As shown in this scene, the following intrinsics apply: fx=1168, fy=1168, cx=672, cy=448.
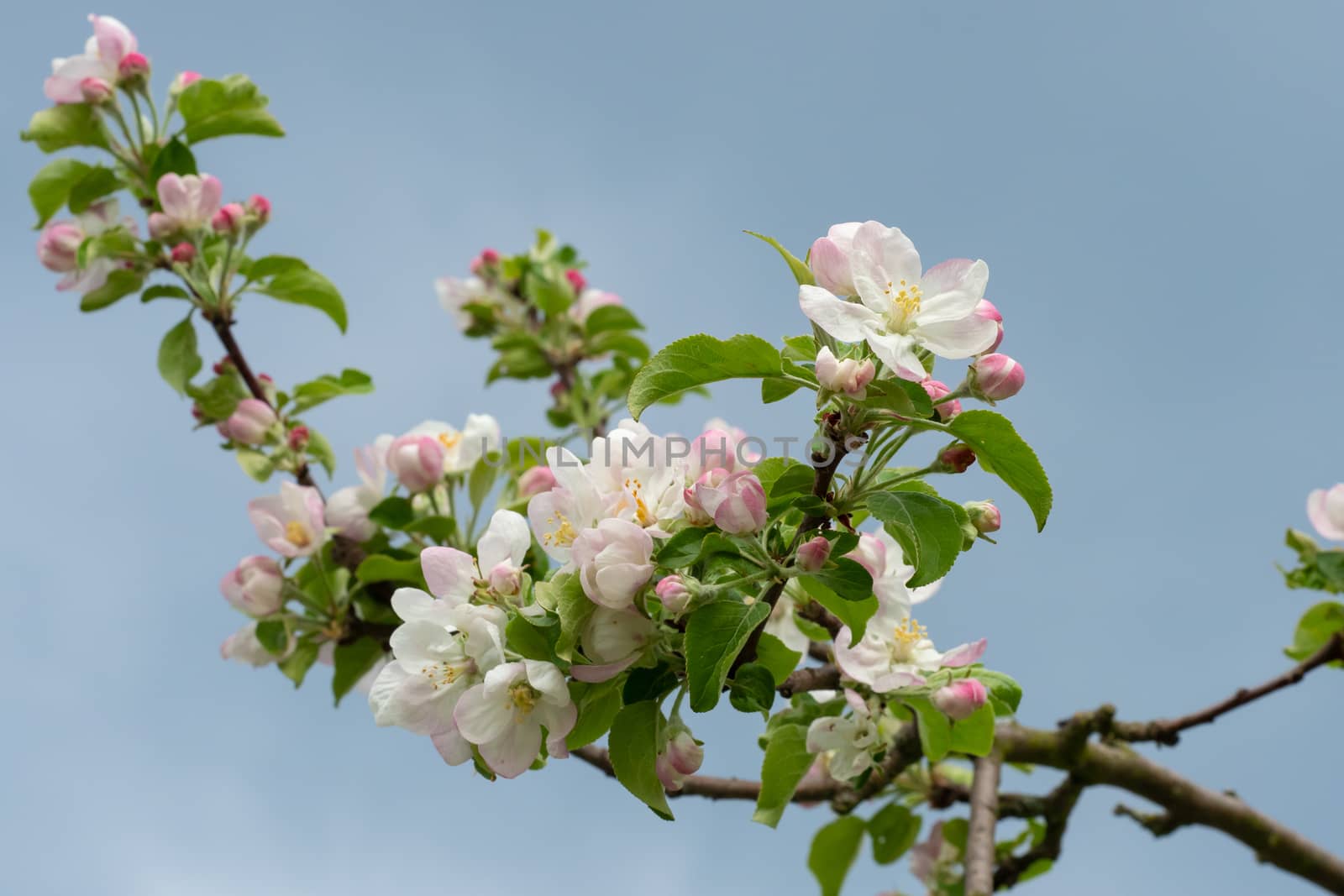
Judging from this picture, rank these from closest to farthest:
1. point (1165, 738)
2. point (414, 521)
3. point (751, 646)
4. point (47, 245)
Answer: point (751, 646), point (414, 521), point (47, 245), point (1165, 738)

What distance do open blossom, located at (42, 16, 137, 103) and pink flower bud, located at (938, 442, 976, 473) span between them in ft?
7.42

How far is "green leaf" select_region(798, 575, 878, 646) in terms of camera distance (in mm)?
1636

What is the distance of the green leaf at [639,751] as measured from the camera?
1494mm

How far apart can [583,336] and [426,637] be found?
2.69 metres

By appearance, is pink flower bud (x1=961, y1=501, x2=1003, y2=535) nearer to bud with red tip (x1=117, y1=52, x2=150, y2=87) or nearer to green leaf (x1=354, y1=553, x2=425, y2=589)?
green leaf (x1=354, y1=553, x2=425, y2=589)

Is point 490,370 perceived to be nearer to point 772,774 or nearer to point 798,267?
point 772,774

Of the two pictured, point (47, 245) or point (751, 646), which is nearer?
point (751, 646)

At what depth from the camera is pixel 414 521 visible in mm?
2385

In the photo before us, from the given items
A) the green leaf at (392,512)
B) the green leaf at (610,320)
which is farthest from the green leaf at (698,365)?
the green leaf at (610,320)

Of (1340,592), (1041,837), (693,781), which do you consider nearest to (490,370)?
(693,781)

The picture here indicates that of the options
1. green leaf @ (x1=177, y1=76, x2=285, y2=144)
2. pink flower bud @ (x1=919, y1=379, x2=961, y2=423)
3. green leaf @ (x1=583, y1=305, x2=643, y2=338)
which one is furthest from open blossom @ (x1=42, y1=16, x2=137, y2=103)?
pink flower bud @ (x1=919, y1=379, x2=961, y2=423)

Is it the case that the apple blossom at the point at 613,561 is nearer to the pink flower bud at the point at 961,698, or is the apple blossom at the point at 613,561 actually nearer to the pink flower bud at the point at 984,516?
the pink flower bud at the point at 984,516

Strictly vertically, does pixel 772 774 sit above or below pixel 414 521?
below

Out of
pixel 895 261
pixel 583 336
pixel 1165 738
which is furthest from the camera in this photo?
pixel 583 336
